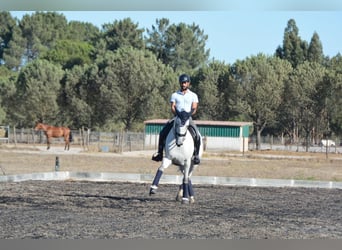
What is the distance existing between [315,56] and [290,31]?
5646 millimetres

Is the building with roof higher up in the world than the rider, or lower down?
lower down

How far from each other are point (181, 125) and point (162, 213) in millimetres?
1505

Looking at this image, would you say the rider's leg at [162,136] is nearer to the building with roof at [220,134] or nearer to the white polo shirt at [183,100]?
the white polo shirt at [183,100]

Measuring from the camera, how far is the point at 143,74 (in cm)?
4909

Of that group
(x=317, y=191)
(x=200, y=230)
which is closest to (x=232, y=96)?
(x=317, y=191)

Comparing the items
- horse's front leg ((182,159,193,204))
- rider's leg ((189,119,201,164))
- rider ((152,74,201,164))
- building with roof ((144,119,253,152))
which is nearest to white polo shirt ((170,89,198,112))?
rider ((152,74,201,164))

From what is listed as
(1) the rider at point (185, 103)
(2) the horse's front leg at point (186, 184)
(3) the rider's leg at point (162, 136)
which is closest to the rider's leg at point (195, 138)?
(1) the rider at point (185, 103)

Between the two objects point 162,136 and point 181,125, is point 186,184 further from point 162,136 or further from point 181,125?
point 181,125

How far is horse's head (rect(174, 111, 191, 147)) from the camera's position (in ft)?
33.0

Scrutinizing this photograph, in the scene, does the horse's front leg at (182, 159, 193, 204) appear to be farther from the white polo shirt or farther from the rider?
the white polo shirt

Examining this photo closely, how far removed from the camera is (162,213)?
9219mm

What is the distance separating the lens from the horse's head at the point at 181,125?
1006 centimetres

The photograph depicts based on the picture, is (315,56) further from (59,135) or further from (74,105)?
(59,135)

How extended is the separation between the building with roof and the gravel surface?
2827 centimetres
